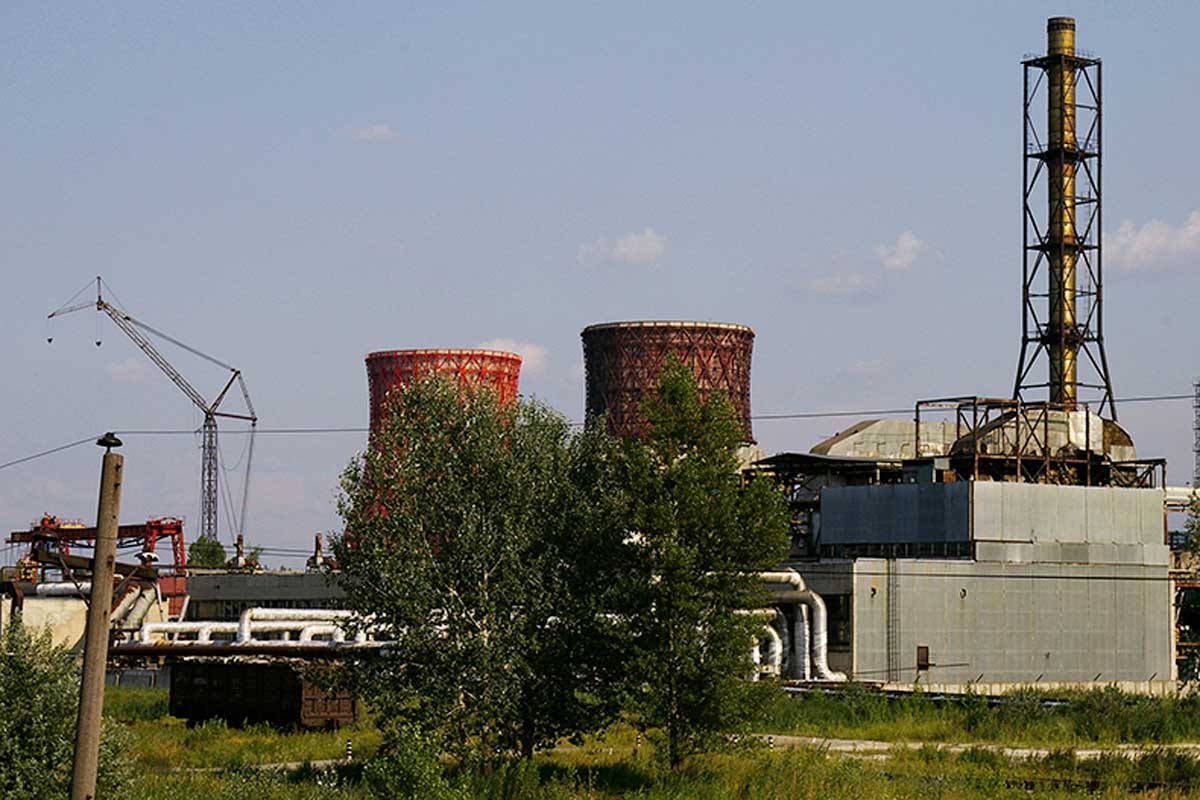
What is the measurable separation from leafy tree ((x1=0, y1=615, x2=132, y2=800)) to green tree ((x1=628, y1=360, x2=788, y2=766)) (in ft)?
44.2

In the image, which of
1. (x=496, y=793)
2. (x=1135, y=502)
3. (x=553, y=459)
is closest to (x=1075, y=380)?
(x=1135, y=502)

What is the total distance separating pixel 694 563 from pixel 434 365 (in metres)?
64.2

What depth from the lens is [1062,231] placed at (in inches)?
2990

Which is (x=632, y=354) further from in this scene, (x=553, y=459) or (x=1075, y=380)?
(x=553, y=459)

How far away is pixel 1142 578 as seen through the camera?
61469 millimetres

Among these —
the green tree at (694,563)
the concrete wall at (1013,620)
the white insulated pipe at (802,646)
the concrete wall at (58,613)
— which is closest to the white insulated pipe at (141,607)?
the concrete wall at (58,613)

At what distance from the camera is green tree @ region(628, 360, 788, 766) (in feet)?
107

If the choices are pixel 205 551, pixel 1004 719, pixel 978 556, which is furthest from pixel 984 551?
pixel 205 551

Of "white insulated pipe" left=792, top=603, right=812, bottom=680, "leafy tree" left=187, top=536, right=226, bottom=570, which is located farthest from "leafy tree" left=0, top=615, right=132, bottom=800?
"leafy tree" left=187, top=536, right=226, bottom=570

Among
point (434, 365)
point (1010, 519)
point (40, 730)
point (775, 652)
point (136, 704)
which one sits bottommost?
point (136, 704)

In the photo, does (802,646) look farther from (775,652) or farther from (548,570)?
(548,570)

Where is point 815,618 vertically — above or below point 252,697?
above

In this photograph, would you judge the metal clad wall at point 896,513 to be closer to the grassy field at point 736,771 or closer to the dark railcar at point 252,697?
the grassy field at point 736,771

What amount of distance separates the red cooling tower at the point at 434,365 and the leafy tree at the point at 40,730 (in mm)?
70633
